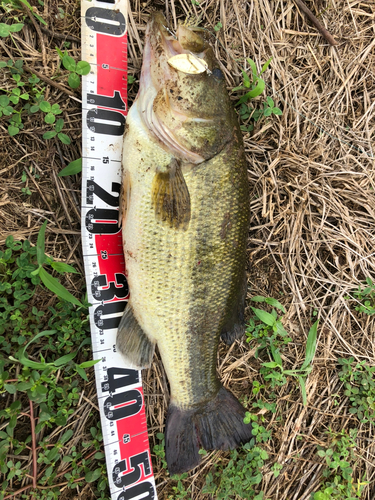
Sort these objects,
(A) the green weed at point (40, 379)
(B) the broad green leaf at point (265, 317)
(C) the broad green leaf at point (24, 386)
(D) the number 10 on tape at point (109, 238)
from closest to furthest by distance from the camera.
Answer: (C) the broad green leaf at point (24, 386) < (A) the green weed at point (40, 379) < (D) the number 10 on tape at point (109, 238) < (B) the broad green leaf at point (265, 317)

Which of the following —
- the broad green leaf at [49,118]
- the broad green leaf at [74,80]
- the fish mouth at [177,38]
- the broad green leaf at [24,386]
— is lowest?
the broad green leaf at [24,386]

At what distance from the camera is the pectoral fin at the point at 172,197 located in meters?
2.01

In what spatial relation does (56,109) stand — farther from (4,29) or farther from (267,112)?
(267,112)

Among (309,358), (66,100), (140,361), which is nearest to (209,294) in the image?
(140,361)

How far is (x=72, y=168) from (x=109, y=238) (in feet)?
1.86

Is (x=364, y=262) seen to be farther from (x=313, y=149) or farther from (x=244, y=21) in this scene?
(x=244, y=21)

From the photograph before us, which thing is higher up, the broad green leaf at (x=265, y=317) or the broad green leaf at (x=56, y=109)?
the broad green leaf at (x=56, y=109)

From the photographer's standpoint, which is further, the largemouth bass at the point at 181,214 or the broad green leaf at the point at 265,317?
the broad green leaf at the point at 265,317

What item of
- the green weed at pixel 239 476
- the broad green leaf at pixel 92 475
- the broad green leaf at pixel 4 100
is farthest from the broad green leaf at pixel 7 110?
the green weed at pixel 239 476

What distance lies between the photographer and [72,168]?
88.2 inches

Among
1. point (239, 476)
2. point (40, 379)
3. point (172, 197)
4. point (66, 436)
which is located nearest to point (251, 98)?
point (172, 197)

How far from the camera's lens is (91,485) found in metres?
2.28

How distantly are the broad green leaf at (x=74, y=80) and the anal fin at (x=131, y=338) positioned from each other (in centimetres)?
164

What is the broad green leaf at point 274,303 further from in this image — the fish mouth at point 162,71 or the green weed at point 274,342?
the fish mouth at point 162,71
